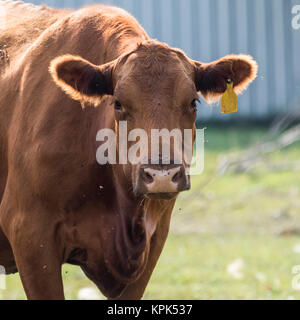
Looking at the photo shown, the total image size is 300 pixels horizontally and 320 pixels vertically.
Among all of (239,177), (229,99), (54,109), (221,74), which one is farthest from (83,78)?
(239,177)

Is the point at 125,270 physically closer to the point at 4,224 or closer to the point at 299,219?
the point at 4,224

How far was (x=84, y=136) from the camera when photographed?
4457mm

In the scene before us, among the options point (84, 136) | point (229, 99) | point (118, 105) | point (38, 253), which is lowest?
point (38, 253)

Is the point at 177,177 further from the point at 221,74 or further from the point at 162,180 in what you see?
the point at 221,74

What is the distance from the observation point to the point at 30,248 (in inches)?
174

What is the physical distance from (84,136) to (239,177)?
324 inches

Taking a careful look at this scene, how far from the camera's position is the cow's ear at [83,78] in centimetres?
429

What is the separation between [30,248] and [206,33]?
45.6 feet

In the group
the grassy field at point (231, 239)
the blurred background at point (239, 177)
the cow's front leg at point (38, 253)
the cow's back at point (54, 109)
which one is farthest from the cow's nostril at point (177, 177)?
the grassy field at point (231, 239)

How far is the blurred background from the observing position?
7980mm

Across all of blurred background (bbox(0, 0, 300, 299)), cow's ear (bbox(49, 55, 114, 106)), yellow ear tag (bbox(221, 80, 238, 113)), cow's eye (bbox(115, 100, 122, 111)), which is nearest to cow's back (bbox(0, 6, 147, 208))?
cow's ear (bbox(49, 55, 114, 106))

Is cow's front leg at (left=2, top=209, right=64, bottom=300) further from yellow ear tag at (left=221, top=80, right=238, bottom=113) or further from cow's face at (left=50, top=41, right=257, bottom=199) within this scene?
yellow ear tag at (left=221, top=80, right=238, bottom=113)

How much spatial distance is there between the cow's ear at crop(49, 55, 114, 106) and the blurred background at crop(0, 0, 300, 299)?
Answer: 31.8 inches

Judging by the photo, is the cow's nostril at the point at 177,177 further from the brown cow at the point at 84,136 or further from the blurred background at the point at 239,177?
the blurred background at the point at 239,177
